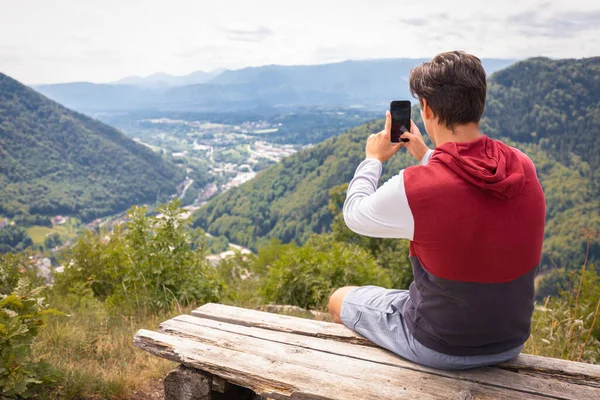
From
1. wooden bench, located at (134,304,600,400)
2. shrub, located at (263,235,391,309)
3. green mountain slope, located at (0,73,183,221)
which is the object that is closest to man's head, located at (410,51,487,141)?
wooden bench, located at (134,304,600,400)

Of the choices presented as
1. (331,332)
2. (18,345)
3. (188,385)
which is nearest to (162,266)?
(18,345)

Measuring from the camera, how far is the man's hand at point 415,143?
2.03 m

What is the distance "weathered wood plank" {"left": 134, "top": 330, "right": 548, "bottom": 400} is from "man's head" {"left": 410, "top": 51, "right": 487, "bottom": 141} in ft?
3.39

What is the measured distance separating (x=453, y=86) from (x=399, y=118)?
0.42m

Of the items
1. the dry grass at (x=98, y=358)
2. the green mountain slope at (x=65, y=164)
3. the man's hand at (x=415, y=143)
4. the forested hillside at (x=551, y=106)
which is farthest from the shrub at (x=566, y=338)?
the forested hillside at (x=551, y=106)

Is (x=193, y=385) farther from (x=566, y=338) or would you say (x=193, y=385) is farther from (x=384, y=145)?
(x=566, y=338)

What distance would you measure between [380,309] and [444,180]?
88cm

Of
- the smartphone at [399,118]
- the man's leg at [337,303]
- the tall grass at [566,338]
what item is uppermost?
the smartphone at [399,118]

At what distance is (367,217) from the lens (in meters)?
1.77

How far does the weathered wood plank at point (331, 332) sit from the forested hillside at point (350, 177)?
2375 inches

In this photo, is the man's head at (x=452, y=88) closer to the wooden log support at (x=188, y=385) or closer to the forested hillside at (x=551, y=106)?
the wooden log support at (x=188, y=385)

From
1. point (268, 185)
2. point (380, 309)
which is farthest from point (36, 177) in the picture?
point (380, 309)

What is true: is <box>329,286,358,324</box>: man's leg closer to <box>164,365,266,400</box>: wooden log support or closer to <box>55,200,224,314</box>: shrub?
<box>164,365,266,400</box>: wooden log support

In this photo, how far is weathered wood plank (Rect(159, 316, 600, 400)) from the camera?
1.83 meters
